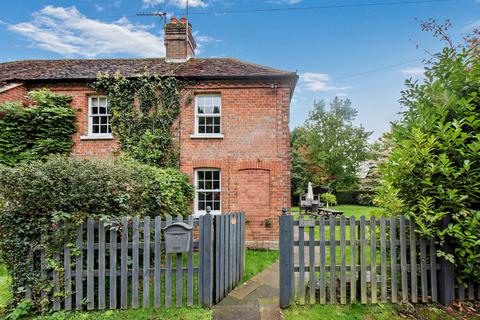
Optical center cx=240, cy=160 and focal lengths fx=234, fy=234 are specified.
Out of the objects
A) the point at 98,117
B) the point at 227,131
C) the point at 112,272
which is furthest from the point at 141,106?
the point at 112,272

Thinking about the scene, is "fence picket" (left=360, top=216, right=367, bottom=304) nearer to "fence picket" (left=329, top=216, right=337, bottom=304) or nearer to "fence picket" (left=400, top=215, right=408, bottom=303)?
"fence picket" (left=329, top=216, right=337, bottom=304)

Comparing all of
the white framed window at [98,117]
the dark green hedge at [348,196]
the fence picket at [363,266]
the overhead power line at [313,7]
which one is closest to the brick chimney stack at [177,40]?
the overhead power line at [313,7]

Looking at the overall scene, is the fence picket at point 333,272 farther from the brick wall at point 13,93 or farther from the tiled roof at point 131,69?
the brick wall at point 13,93

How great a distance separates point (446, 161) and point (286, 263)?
309 cm

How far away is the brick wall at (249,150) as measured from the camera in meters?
A: 9.02

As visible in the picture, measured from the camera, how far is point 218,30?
44.2ft

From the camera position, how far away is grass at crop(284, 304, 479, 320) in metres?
3.83

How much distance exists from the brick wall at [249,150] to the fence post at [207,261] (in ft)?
15.7

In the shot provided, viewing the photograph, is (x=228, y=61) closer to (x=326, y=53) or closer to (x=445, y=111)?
(x=326, y=53)

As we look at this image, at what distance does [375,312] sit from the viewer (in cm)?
399

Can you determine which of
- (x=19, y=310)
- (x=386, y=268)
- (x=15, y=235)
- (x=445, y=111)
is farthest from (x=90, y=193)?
(x=445, y=111)

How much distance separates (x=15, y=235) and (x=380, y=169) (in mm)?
6744

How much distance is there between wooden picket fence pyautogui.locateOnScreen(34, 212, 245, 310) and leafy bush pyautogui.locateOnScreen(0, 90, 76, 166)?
717 centimetres

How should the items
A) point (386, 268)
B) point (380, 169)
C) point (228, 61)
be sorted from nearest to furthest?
point (386, 268) < point (380, 169) < point (228, 61)
